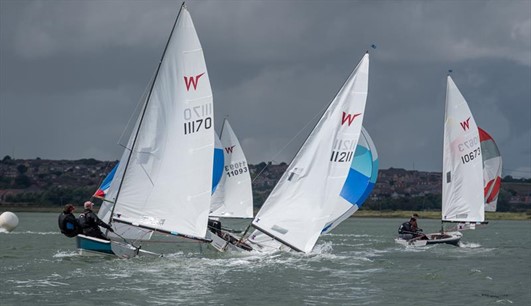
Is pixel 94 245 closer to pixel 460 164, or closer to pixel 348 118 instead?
pixel 348 118

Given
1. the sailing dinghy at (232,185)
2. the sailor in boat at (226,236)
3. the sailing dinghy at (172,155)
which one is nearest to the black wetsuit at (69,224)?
the sailing dinghy at (172,155)

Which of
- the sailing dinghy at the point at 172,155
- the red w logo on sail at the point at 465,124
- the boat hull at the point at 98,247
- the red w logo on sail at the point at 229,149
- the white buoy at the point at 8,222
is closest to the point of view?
the sailing dinghy at the point at 172,155

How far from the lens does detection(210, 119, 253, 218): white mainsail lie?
44594mm

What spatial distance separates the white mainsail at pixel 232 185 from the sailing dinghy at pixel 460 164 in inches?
349

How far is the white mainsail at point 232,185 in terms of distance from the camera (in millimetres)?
44594

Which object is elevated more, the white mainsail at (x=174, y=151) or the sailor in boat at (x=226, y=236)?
the white mainsail at (x=174, y=151)

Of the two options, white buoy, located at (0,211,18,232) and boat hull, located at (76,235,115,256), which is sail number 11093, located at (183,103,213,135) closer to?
boat hull, located at (76,235,115,256)

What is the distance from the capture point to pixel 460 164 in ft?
146

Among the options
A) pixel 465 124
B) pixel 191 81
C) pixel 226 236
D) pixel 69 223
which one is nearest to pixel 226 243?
pixel 226 236

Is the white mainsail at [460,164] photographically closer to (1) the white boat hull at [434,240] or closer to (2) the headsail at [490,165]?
(1) the white boat hull at [434,240]

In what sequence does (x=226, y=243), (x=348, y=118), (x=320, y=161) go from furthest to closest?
1. (x=226, y=243)
2. (x=320, y=161)
3. (x=348, y=118)

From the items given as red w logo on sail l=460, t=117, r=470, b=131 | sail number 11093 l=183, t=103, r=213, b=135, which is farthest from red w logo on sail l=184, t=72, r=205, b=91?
red w logo on sail l=460, t=117, r=470, b=131

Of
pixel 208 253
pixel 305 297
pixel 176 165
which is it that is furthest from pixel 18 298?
pixel 208 253

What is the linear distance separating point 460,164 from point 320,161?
16206mm
